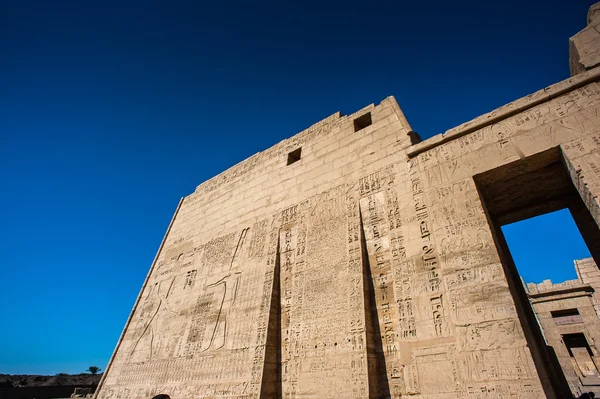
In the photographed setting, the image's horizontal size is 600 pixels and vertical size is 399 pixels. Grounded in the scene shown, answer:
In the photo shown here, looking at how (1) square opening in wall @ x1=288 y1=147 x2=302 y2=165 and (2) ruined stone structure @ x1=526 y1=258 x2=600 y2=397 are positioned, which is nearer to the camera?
(1) square opening in wall @ x1=288 y1=147 x2=302 y2=165

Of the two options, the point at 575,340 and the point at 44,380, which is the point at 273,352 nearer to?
the point at 575,340

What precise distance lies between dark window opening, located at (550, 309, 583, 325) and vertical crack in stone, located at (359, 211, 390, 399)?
28.2ft

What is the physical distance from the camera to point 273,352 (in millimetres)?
5012

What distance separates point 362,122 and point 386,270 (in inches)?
137

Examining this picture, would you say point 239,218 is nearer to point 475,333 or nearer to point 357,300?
point 357,300

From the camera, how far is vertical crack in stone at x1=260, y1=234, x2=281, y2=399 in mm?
4664

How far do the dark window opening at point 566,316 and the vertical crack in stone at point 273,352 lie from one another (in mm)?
9287

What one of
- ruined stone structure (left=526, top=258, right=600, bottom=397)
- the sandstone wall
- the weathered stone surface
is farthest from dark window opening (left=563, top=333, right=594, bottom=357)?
the weathered stone surface

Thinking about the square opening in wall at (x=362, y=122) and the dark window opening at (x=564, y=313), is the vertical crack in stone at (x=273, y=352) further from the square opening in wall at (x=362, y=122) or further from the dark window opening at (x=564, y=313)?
the dark window opening at (x=564, y=313)

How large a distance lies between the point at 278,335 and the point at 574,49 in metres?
6.35

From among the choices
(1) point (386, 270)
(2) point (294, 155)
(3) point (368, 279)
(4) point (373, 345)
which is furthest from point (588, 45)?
(2) point (294, 155)

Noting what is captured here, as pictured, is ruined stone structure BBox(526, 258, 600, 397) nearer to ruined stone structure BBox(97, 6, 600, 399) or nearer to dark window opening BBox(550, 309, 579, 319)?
dark window opening BBox(550, 309, 579, 319)

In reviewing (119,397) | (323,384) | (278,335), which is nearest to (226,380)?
(278,335)

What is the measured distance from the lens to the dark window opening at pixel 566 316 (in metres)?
9.34
